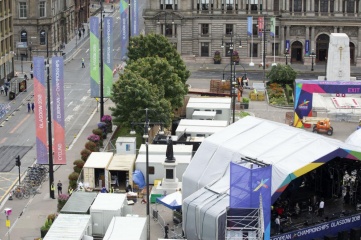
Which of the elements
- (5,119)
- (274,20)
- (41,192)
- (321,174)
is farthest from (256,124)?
(274,20)

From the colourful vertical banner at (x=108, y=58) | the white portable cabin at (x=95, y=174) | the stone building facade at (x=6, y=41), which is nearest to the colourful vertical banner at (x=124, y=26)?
the stone building facade at (x=6, y=41)

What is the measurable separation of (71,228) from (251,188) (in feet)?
45.4

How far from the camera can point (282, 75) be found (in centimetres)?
13625

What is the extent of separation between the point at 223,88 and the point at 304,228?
189 ft

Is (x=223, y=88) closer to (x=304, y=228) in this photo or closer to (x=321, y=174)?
(x=321, y=174)

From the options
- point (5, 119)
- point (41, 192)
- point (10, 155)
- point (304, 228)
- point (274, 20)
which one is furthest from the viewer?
point (274, 20)

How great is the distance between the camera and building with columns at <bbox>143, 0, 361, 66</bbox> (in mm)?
155250

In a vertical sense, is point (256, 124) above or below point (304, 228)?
above

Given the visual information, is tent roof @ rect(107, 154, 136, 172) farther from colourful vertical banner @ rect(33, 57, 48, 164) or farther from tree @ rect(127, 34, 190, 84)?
tree @ rect(127, 34, 190, 84)

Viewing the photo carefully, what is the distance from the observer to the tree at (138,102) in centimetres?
10169

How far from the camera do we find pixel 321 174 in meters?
82.5

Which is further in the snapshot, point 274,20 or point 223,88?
point 274,20

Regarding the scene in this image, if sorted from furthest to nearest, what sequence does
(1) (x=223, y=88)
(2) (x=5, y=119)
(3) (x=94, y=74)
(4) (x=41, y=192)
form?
(1) (x=223, y=88)
(2) (x=5, y=119)
(3) (x=94, y=74)
(4) (x=41, y=192)

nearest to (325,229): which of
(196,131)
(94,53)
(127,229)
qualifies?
(127,229)
